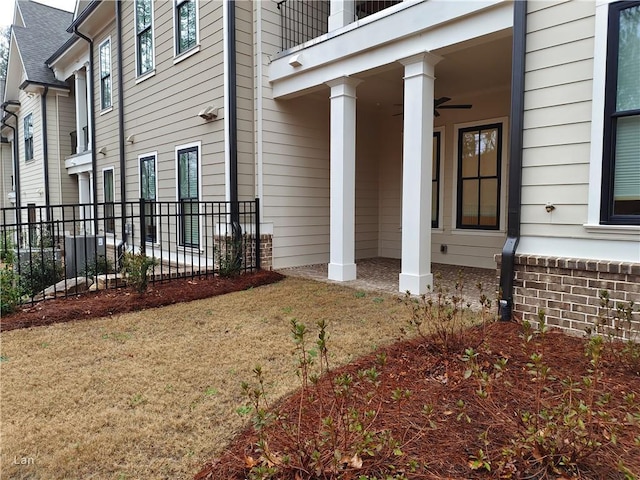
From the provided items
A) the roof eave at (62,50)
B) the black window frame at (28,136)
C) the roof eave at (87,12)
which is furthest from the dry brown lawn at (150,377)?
the black window frame at (28,136)

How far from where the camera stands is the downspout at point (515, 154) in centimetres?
398

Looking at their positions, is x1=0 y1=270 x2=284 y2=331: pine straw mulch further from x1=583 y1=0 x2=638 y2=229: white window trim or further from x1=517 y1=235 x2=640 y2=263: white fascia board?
x1=583 y1=0 x2=638 y2=229: white window trim

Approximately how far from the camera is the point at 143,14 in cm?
911

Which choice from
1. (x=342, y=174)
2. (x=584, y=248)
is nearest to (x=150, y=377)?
(x=584, y=248)

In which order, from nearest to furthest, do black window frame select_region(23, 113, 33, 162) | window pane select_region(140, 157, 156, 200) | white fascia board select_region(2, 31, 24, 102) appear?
1. window pane select_region(140, 157, 156, 200)
2. white fascia board select_region(2, 31, 24, 102)
3. black window frame select_region(23, 113, 33, 162)

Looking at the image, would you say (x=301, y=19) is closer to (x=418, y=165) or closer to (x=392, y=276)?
(x=418, y=165)

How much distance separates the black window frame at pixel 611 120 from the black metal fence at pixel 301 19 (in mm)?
5057

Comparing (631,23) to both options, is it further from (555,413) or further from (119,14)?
(119,14)

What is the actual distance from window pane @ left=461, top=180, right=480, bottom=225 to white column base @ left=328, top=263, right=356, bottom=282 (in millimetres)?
2593

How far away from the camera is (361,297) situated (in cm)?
535

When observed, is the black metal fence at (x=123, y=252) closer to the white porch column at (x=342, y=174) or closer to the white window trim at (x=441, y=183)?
the white porch column at (x=342, y=174)

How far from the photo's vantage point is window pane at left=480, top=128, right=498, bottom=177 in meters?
7.23

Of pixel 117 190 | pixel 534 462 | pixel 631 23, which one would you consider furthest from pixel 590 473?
pixel 117 190

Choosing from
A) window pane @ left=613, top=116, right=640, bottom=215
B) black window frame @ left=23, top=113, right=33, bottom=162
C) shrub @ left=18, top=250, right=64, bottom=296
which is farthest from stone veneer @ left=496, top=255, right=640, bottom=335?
black window frame @ left=23, top=113, right=33, bottom=162
